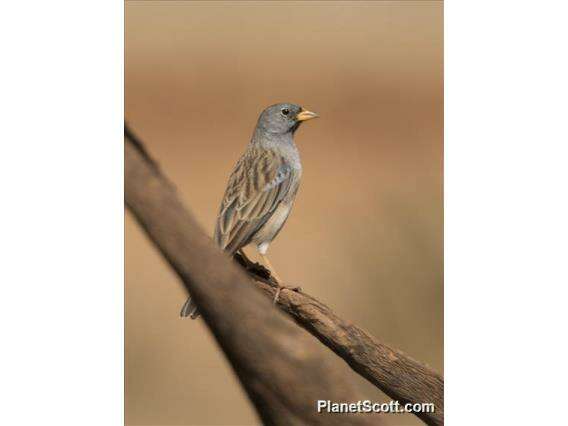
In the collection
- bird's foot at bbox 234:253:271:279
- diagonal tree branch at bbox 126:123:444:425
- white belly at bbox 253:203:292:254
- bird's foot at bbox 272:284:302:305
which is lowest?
diagonal tree branch at bbox 126:123:444:425

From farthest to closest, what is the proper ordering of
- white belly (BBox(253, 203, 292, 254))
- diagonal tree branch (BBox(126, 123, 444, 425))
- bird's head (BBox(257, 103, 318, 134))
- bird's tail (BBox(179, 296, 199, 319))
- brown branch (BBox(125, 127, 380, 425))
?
bird's head (BBox(257, 103, 318, 134)), white belly (BBox(253, 203, 292, 254)), bird's tail (BBox(179, 296, 199, 319)), diagonal tree branch (BBox(126, 123, 444, 425)), brown branch (BBox(125, 127, 380, 425))

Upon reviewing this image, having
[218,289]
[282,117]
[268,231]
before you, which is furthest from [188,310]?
[218,289]

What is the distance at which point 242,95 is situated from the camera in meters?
5.43

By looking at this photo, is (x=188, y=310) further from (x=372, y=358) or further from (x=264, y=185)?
(x=372, y=358)

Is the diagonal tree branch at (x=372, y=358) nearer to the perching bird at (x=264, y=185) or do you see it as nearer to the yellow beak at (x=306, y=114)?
the perching bird at (x=264, y=185)

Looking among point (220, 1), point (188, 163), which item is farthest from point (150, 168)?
point (220, 1)

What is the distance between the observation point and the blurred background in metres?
5.27

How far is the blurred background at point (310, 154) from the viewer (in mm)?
5273

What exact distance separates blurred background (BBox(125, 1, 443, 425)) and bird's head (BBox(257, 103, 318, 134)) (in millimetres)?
57

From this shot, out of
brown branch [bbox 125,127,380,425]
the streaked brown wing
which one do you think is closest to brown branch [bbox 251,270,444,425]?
the streaked brown wing

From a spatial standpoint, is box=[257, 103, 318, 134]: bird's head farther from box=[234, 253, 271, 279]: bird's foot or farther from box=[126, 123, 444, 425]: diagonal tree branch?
box=[126, 123, 444, 425]: diagonal tree branch

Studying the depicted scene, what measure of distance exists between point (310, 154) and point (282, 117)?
317 mm

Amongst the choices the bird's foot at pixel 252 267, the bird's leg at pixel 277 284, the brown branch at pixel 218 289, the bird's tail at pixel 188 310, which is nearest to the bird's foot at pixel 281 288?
the bird's leg at pixel 277 284

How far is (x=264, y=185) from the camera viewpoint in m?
5.44
